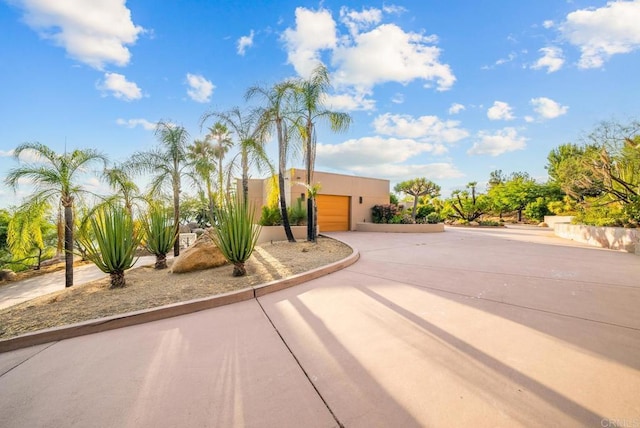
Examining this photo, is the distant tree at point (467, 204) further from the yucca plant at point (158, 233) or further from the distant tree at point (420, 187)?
the yucca plant at point (158, 233)

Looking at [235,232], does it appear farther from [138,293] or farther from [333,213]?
[333,213]

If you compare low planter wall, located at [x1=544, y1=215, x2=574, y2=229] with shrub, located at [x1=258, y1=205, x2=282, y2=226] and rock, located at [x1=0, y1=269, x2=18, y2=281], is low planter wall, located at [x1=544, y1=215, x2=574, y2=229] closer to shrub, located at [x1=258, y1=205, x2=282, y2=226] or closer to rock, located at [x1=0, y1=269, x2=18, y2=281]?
shrub, located at [x1=258, y1=205, x2=282, y2=226]

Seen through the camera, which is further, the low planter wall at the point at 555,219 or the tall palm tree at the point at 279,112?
the low planter wall at the point at 555,219

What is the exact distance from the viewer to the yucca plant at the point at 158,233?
6.19m

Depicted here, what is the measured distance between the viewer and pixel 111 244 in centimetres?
453

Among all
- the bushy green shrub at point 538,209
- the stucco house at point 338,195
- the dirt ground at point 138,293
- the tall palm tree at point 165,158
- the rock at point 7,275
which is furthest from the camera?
the bushy green shrub at point 538,209

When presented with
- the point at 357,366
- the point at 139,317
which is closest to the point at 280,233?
the point at 139,317

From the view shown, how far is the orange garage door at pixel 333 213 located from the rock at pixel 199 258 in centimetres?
850

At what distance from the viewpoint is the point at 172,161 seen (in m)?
9.94

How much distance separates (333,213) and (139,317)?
1181cm

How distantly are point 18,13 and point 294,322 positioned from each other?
8.69m

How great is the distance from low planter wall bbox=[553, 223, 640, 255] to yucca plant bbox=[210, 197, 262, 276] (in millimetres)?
10560

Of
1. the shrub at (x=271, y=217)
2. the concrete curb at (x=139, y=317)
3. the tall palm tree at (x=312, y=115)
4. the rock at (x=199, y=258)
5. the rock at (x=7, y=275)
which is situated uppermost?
the tall palm tree at (x=312, y=115)

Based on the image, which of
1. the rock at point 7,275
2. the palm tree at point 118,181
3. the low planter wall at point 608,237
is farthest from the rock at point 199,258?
the rock at point 7,275
